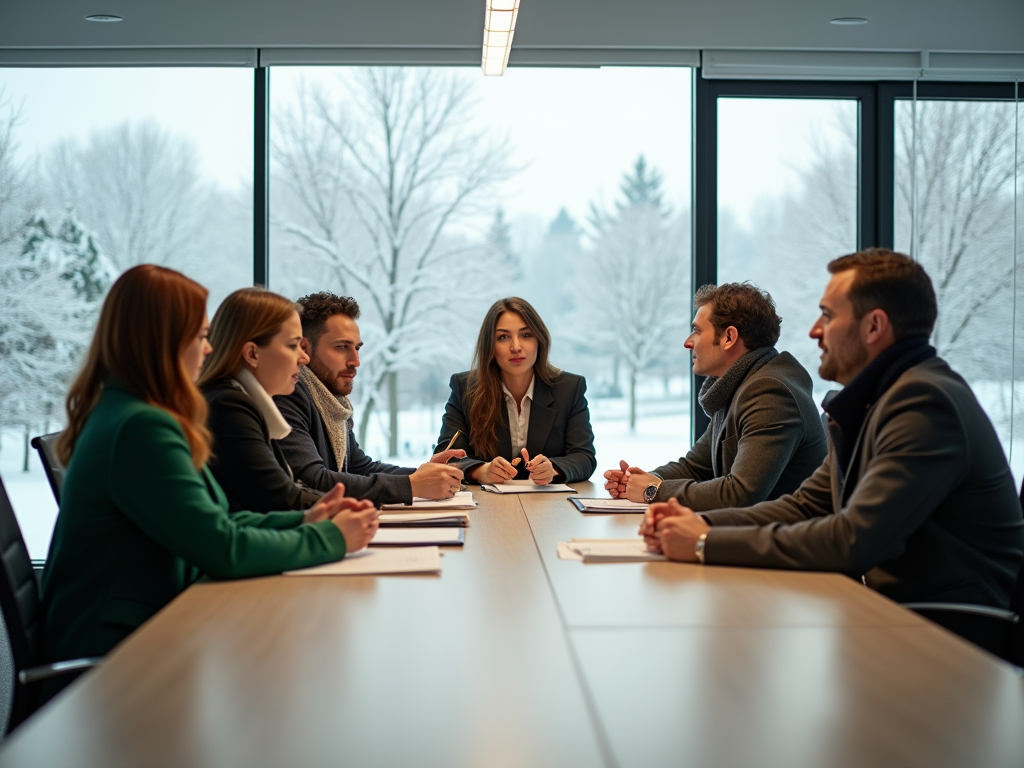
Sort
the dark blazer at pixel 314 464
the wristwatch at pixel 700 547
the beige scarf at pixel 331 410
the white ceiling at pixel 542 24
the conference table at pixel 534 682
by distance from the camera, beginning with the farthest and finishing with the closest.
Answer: the white ceiling at pixel 542 24
the beige scarf at pixel 331 410
the dark blazer at pixel 314 464
the wristwatch at pixel 700 547
the conference table at pixel 534 682

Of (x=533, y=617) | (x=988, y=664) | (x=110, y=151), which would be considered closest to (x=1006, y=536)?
(x=988, y=664)

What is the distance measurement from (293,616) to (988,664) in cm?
111

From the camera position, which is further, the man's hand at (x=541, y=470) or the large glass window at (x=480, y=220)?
the large glass window at (x=480, y=220)

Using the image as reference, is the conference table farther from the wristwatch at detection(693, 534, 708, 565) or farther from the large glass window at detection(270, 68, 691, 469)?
the large glass window at detection(270, 68, 691, 469)

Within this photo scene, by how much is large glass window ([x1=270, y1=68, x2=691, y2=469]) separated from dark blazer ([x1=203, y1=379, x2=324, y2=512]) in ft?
8.51

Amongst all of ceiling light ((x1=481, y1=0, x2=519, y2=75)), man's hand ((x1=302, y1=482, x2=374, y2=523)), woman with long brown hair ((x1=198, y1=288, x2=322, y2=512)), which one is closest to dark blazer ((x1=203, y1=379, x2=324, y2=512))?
woman with long brown hair ((x1=198, y1=288, x2=322, y2=512))

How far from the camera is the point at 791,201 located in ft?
17.3

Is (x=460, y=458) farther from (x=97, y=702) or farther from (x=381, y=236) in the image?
(x=97, y=702)

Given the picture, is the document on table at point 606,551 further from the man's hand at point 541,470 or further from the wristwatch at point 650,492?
the man's hand at point 541,470

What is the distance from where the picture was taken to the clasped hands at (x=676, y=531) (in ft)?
6.95

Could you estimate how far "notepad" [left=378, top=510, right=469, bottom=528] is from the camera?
8.64 feet

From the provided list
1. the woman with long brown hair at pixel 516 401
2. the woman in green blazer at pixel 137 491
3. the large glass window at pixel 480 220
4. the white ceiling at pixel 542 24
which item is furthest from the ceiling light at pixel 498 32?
the woman in green blazer at pixel 137 491

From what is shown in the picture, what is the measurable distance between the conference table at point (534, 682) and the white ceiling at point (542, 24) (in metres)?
3.71

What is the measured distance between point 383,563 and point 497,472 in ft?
4.97
